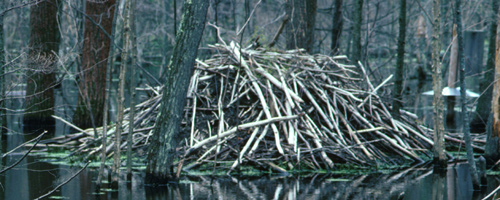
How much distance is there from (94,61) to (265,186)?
260 inches

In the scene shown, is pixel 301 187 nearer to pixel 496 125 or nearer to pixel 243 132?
pixel 243 132

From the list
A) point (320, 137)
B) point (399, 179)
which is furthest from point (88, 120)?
point (399, 179)

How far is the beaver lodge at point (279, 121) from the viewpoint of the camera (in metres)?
9.32

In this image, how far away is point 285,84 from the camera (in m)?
10.5

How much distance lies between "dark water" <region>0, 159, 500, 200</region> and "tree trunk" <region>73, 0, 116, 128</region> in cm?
410

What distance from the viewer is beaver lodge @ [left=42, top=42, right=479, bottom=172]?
367 inches

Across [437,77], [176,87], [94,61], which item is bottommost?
[176,87]

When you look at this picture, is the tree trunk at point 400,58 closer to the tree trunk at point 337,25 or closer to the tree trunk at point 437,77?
the tree trunk at point 437,77

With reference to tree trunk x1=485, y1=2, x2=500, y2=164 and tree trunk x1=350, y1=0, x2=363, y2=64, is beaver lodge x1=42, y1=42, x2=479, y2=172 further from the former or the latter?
tree trunk x1=350, y1=0, x2=363, y2=64

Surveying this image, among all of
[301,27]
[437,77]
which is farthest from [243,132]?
[301,27]

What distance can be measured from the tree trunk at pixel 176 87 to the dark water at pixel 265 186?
40 centimetres

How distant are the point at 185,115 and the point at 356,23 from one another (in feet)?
16.6

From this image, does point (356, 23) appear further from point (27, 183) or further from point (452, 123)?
point (27, 183)

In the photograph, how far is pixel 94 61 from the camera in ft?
42.4
